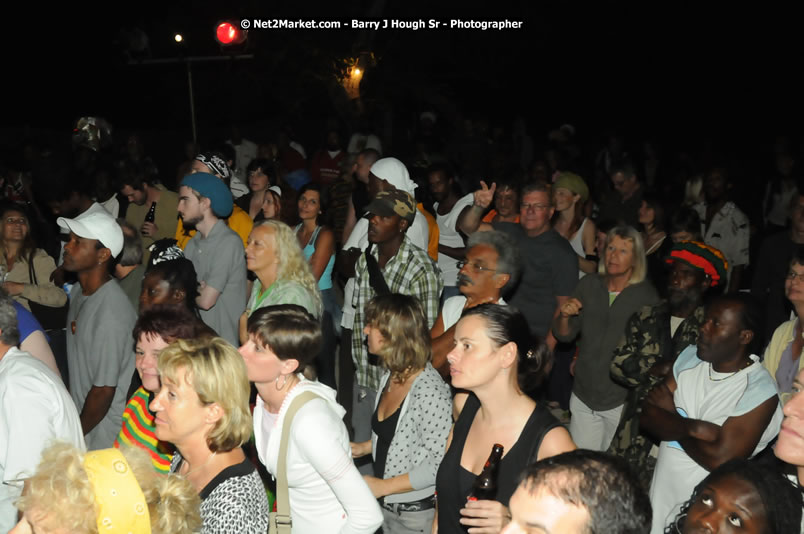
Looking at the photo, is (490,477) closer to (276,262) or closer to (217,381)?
(217,381)

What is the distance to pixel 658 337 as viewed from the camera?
489 cm

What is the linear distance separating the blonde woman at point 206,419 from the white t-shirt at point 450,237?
189 inches

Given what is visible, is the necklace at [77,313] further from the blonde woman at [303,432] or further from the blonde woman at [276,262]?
the blonde woman at [303,432]

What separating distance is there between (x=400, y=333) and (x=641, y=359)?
158cm

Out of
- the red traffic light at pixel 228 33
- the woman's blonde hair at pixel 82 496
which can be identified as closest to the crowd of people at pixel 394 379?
the woman's blonde hair at pixel 82 496

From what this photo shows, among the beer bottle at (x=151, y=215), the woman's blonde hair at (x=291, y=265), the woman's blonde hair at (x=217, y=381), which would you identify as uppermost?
the beer bottle at (x=151, y=215)

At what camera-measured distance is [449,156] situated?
16.0 meters

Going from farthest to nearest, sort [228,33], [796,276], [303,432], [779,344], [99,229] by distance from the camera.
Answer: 1. [228,33]
2. [99,229]
3. [779,344]
4. [796,276]
5. [303,432]

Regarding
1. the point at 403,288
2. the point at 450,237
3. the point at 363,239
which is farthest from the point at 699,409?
the point at 450,237

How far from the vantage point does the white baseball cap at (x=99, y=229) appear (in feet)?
16.6

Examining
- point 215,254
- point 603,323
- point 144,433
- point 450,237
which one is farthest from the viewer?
point 450,237

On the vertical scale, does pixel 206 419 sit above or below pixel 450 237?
below

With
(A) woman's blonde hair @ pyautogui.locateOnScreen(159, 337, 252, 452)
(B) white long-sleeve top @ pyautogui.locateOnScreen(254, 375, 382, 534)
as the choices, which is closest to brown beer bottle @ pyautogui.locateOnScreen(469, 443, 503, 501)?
(B) white long-sleeve top @ pyautogui.locateOnScreen(254, 375, 382, 534)

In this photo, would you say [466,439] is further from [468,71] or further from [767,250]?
[468,71]
